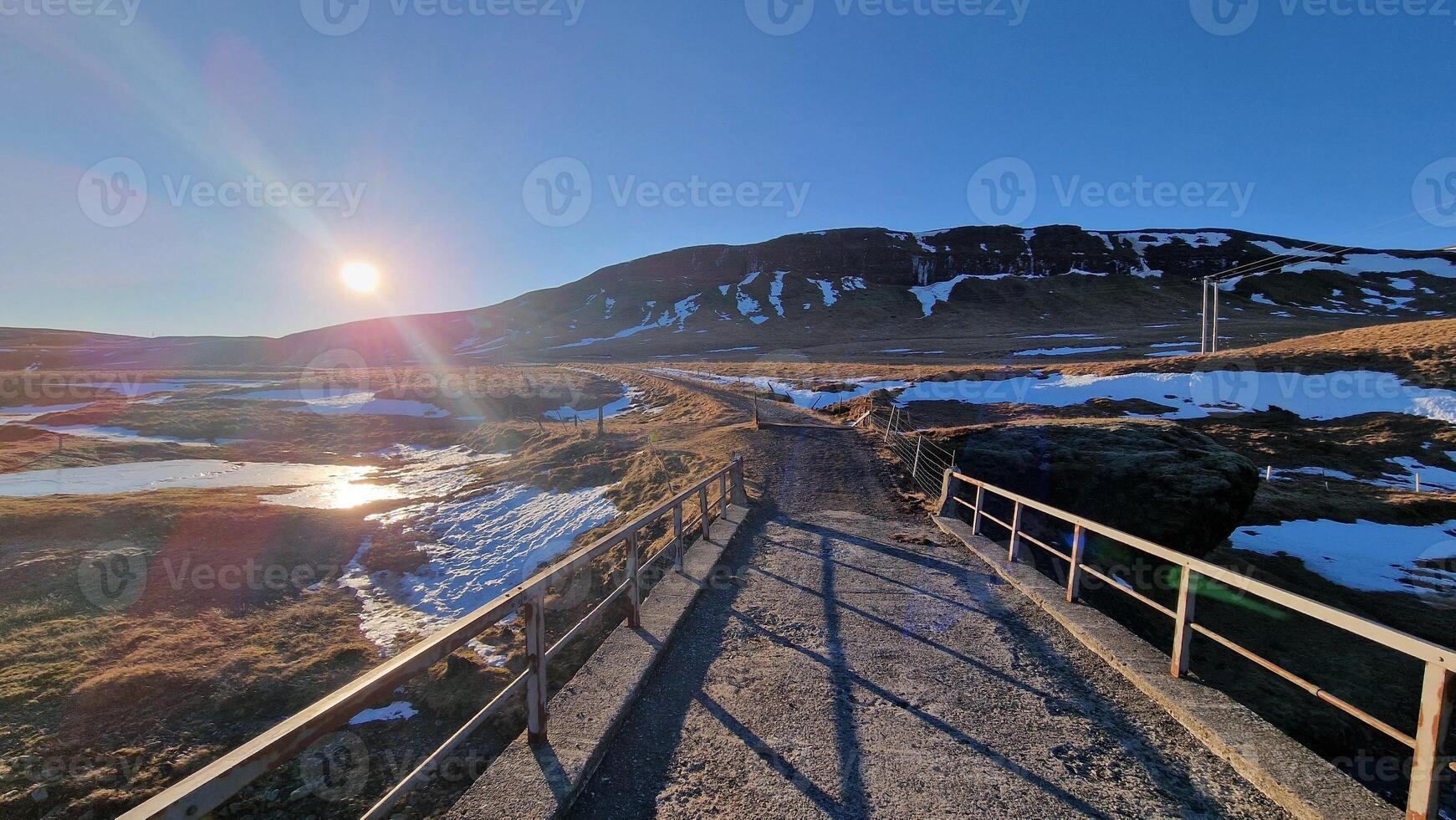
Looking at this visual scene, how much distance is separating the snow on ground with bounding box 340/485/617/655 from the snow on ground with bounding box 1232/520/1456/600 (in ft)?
52.1

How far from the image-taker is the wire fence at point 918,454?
40.3 feet

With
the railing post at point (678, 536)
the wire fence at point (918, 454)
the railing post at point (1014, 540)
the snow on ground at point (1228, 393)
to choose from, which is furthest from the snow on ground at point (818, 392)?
the railing post at point (678, 536)

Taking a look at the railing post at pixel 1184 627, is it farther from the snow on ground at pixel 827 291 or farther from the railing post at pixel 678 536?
the snow on ground at pixel 827 291

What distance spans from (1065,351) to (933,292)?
70.1 m

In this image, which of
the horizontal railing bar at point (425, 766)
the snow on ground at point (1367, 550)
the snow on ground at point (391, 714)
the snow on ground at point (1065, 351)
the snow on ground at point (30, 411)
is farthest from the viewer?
the snow on ground at point (1065, 351)

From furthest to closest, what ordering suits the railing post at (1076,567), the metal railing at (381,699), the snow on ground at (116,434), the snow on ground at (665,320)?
the snow on ground at (665,320) < the snow on ground at (116,434) < the railing post at (1076,567) < the metal railing at (381,699)

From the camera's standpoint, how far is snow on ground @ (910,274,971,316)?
11075 centimetres

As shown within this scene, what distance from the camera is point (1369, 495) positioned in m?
16.5

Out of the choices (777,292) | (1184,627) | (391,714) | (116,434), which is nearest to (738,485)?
(391,714)

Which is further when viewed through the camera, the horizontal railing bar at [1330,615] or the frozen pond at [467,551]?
the frozen pond at [467,551]

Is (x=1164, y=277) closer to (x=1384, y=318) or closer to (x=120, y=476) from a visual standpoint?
(x=1384, y=318)

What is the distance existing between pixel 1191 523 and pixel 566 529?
505 inches

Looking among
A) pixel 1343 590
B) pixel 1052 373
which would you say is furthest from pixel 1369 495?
pixel 1052 373

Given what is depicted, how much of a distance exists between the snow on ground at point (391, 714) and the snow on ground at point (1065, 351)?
2112 inches
